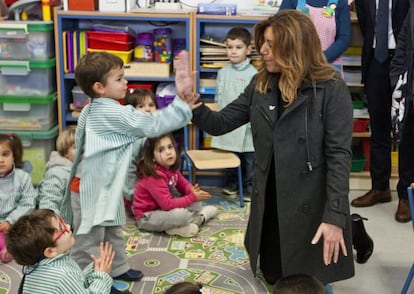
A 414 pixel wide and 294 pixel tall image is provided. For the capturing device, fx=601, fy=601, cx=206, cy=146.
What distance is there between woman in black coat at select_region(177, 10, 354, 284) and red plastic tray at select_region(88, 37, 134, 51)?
1.76 metres

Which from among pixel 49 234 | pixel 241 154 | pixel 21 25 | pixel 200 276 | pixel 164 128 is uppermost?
pixel 21 25

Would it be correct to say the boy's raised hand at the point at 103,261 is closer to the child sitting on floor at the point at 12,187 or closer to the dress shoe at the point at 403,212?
the child sitting on floor at the point at 12,187

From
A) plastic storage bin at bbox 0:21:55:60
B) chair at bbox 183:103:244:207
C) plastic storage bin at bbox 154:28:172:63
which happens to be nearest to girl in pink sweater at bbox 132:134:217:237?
chair at bbox 183:103:244:207

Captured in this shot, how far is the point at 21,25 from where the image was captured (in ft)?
13.5

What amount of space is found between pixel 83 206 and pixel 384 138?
2.25m

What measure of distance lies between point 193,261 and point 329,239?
106 centimetres

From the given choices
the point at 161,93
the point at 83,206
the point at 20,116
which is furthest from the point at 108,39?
the point at 83,206

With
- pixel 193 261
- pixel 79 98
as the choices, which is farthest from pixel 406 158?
pixel 79 98

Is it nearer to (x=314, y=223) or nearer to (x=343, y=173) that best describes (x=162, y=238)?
(x=314, y=223)

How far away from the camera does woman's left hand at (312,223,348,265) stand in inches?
94.9

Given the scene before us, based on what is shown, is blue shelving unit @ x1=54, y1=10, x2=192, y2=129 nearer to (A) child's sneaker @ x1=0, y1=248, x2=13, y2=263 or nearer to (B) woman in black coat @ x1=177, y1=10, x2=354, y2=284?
(A) child's sneaker @ x1=0, y1=248, x2=13, y2=263

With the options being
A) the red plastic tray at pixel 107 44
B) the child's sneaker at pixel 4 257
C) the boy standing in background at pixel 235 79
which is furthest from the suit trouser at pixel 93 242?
the red plastic tray at pixel 107 44

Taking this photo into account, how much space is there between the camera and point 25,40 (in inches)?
165

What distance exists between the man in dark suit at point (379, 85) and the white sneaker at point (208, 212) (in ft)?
3.22
